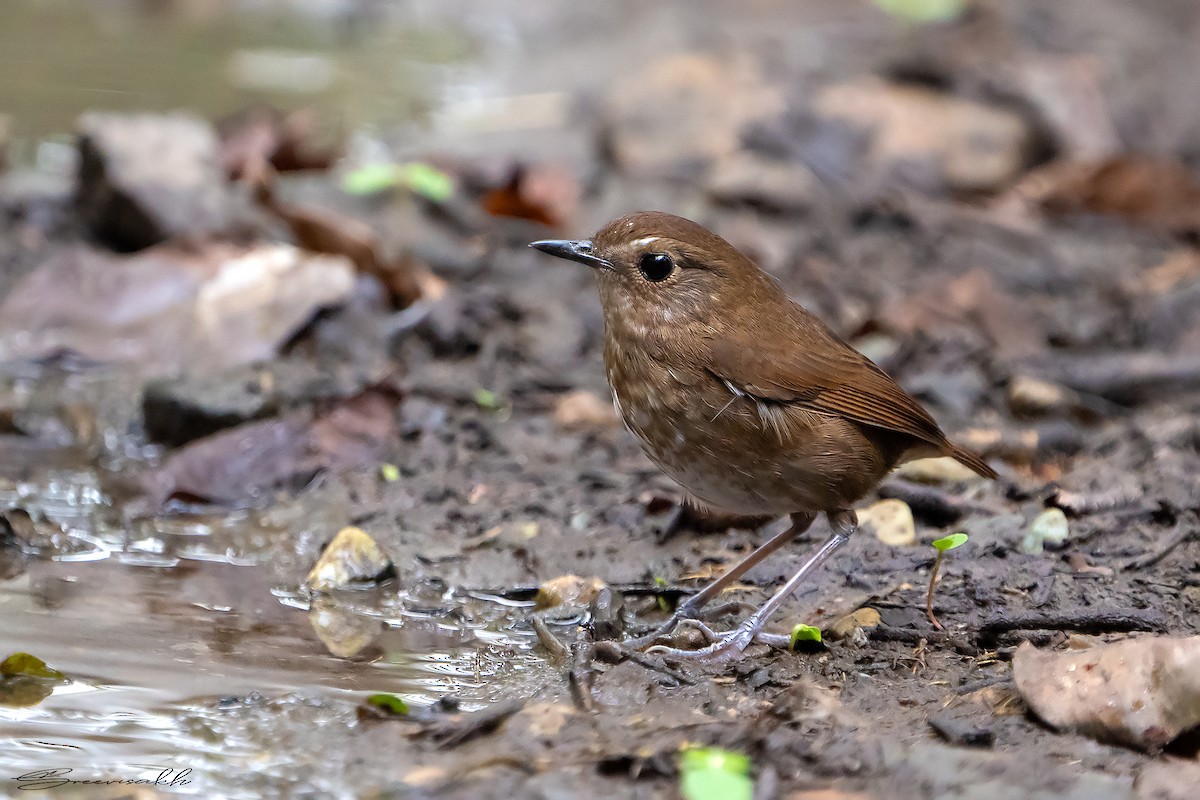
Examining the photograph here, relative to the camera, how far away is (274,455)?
4926 mm

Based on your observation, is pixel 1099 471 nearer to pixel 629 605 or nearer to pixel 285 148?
pixel 629 605

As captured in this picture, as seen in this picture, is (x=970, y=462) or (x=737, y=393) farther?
(x=970, y=462)

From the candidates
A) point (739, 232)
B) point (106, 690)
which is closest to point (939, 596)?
point (106, 690)

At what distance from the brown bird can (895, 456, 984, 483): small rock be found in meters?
0.68

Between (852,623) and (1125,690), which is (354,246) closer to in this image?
(852,623)

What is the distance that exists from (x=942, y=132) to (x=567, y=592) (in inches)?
212

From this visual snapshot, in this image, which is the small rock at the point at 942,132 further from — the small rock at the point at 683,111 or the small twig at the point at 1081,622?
the small twig at the point at 1081,622

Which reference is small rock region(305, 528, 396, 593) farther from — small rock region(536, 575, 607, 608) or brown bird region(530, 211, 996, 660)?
brown bird region(530, 211, 996, 660)

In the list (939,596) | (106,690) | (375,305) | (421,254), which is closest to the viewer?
(106,690)

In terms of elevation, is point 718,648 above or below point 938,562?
below

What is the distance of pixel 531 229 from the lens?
7.20 m

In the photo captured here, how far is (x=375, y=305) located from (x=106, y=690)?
122 inches

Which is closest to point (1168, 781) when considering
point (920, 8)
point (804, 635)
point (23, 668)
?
point (804, 635)

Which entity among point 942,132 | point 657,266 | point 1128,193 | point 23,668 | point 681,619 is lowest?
point 681,619
